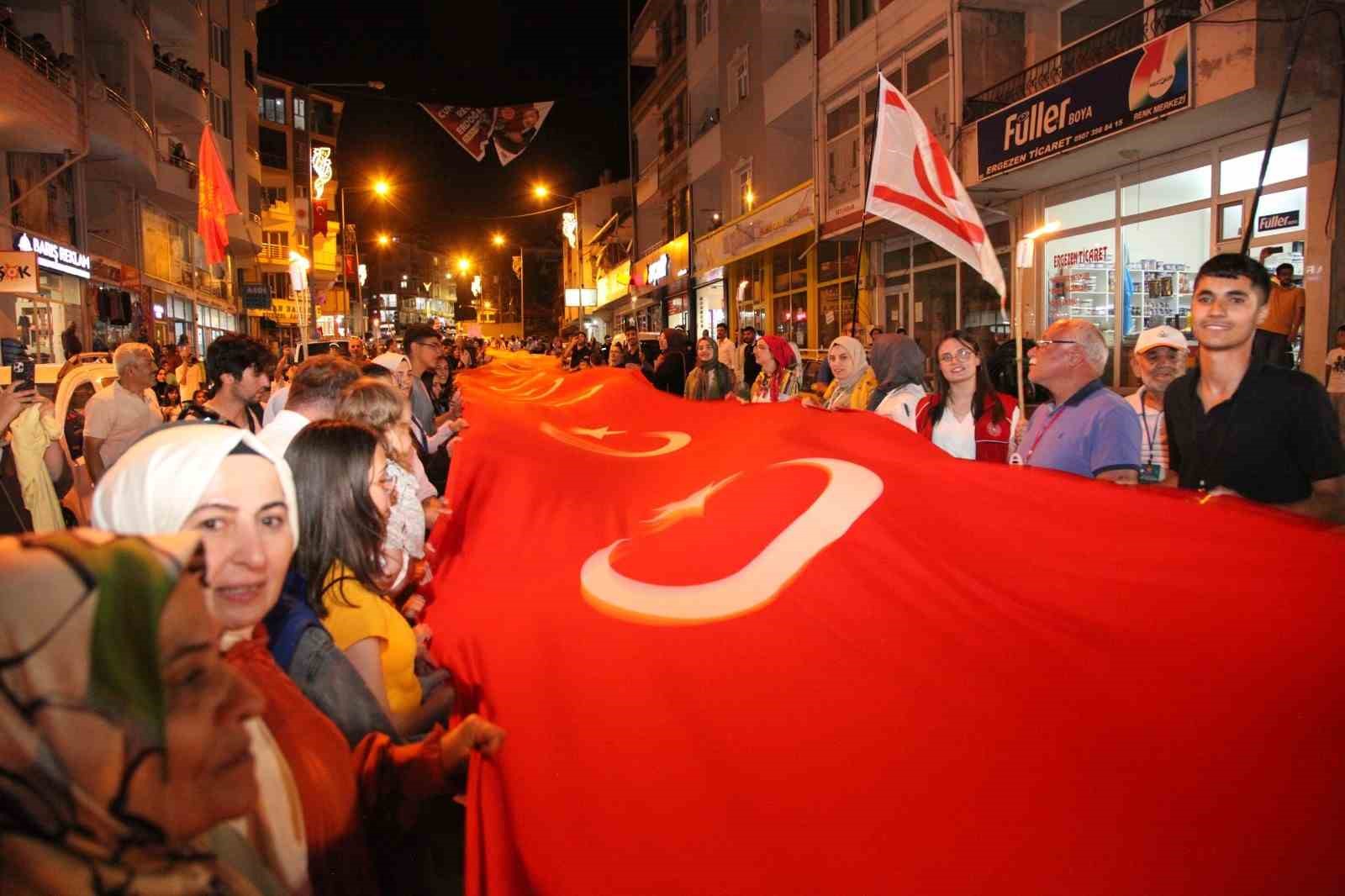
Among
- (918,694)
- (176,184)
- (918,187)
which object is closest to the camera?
(918,694)

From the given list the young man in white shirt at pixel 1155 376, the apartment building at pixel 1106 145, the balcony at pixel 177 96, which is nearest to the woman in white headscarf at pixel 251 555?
the young man in white shirt at pixel 1155 376

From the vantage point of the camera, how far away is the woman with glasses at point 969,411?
570cm

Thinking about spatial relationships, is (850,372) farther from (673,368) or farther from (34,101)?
(34,101)

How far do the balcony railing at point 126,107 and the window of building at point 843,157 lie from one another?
17977 millimetres

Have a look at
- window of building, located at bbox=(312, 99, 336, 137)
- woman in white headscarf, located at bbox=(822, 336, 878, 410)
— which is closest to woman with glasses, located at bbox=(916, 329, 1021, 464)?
woman in white headscarf, located at bbox=(822, 336, 878, 410)

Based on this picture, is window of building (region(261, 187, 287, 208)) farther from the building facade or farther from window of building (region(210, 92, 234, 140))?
the building facade

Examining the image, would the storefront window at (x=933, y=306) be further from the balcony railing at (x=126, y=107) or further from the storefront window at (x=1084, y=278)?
the balcony railing at (x=126, y=107)

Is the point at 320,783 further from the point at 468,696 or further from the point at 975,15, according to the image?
the point at 975,15

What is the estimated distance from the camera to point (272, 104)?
62.1 metres

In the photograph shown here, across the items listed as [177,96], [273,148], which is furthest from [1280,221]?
[273,148]

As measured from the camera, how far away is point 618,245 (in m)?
51.2

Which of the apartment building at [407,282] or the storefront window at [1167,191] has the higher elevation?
the apartment building at [407,282]

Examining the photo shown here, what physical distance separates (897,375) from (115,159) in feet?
82.5

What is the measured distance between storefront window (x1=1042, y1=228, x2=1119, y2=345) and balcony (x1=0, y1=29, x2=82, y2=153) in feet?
62.5
